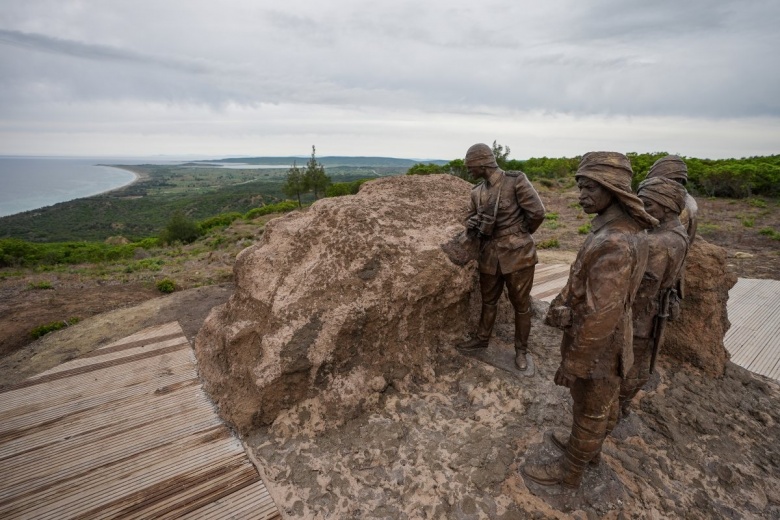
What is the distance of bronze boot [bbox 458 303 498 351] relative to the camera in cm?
454

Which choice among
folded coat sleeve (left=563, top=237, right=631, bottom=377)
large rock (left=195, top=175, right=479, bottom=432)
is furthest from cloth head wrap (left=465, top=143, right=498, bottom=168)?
folded coat sleeve (left=563, top=237, right=631, bottom=377)

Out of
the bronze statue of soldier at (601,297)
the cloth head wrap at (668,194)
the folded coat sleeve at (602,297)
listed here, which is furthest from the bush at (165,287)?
the cloth head wrap at (668,194)

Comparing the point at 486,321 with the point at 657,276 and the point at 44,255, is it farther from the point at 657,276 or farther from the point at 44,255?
the point at 44,255

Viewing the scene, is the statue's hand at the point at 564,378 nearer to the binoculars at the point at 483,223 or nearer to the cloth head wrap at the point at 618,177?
the cloth head wrap at the point at 618,177

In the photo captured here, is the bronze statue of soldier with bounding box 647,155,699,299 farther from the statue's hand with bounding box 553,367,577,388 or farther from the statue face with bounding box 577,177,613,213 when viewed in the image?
the statue's hand with bounding box 553,367,577,388

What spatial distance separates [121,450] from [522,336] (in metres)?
4.35

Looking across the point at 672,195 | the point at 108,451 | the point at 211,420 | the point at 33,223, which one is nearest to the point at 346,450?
the point at 211,420

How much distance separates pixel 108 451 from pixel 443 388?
3493 millimetres

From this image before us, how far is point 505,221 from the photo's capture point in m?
Answer: 4.08

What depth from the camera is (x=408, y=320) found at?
4.43 metres

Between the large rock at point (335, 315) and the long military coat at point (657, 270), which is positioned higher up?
the long military coat at point (657, 270)

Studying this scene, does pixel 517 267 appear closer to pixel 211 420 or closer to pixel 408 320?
pixel 408 320

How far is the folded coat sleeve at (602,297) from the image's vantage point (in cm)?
239

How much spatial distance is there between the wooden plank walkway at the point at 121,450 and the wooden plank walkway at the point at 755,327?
6.48 metres
